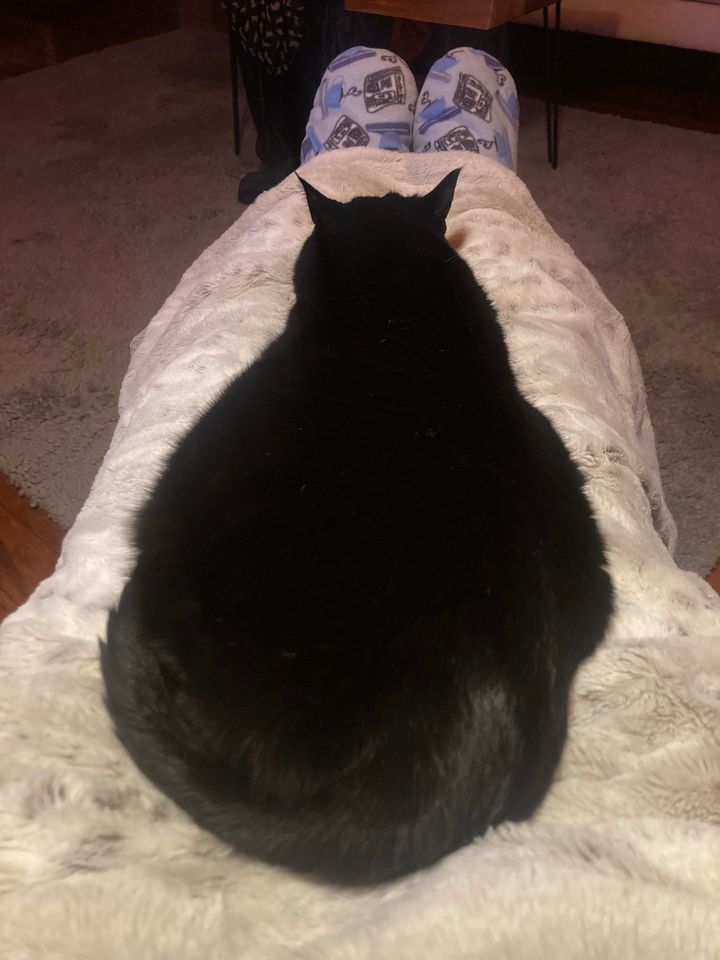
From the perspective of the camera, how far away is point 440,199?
0.86m

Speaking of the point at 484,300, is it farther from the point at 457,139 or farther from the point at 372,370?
the point at 457,139

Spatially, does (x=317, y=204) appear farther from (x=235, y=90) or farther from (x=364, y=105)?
(x=235, y=90)

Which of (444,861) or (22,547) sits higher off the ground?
(444,861)

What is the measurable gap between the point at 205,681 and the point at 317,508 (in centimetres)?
14

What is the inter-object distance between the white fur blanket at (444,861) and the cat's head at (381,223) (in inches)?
6.3

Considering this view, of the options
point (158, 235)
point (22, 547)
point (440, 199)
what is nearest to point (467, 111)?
point (440, 199)

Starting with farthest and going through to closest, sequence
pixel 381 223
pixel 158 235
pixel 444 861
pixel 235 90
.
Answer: pixel 235 90
pixel 158 235
pixel 381 223
pixel 444 861

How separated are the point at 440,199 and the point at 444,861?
28.2 inches

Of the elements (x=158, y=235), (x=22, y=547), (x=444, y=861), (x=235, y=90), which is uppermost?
(x=235, y=90)

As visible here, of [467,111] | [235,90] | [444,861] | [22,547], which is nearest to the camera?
[444,861]

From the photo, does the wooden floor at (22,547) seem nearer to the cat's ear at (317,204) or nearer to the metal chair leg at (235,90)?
the cat's ear at (317,204)

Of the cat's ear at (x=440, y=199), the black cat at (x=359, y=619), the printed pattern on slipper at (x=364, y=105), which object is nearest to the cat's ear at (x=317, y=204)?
the cat's ear at (x=440, y=199)

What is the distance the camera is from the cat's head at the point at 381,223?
78cm

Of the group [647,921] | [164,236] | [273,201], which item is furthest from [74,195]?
[647,921]
